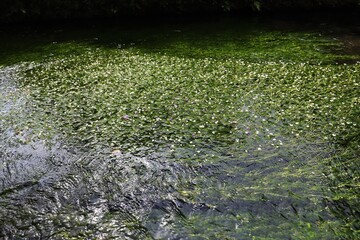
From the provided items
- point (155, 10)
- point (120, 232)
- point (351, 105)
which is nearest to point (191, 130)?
point (120, 232)

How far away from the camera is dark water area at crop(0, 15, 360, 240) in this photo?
3012 mm

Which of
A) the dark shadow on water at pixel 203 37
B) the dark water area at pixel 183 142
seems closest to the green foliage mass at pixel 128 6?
the dark shadow on water at pixel 203 37

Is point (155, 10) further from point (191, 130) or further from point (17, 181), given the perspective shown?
point (17, 181)

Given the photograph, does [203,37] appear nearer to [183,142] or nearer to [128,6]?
[128,6]

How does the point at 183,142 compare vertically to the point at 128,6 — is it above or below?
below

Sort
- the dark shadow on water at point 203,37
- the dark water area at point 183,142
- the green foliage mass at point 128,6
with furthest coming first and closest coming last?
the green foliage mass at point 128,6
the dark shadow on water at point 203,37
the dark water area at point 183,142

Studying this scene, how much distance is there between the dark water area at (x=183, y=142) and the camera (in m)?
3.01

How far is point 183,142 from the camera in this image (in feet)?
13.8

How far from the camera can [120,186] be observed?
3.46 m

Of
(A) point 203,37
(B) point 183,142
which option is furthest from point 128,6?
(B) point 183,142

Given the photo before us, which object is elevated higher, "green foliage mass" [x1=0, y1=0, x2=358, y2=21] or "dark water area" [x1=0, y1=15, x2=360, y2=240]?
"green foliage mass" [x1=0, y1=0, x2=358, y2=21]

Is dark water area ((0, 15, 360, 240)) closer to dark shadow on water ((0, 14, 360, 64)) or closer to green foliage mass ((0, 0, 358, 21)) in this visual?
dark shadow on water ((0, 14, 360, 64))

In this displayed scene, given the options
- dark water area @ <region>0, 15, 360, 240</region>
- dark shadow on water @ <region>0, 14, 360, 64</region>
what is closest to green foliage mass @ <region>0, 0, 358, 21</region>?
dark shadow on water @ <region>0, 14, 360, 64</region>

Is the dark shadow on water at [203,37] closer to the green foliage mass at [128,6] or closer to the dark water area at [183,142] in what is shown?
the dark water area at [183,142]
